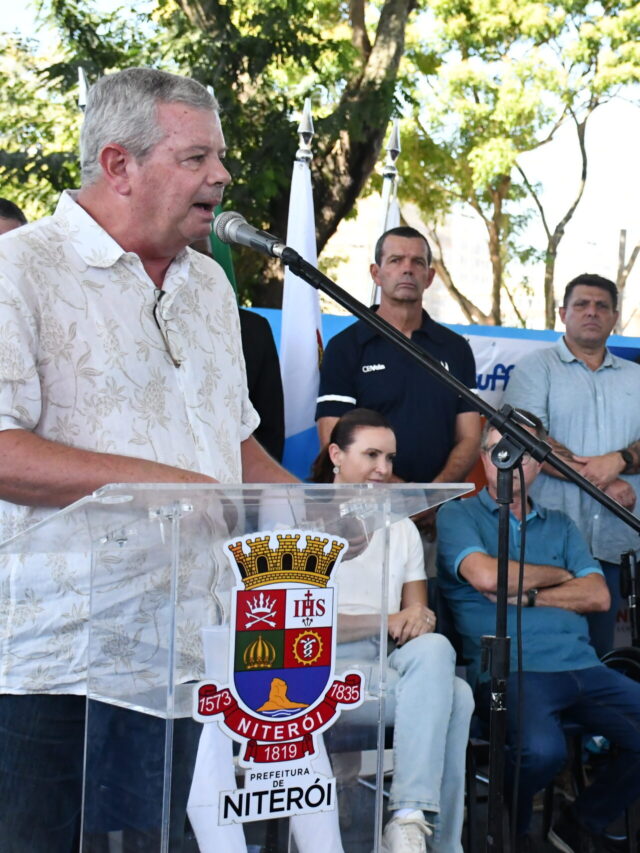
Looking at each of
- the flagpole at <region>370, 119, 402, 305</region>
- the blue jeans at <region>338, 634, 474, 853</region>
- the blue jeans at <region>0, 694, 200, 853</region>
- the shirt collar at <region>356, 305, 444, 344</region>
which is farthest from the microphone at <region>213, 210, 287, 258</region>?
the flagpole at <region>370, 119, 402, 305</region>

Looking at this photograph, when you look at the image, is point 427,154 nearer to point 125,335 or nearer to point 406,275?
point 406,275

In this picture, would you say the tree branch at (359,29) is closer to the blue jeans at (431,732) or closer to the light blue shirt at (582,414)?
the light blue shirt at (582,414)

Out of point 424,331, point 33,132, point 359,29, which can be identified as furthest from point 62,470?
point 359,29

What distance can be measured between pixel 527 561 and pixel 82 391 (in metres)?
→ 2.59

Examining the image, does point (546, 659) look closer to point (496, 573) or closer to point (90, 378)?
point (496, 573)

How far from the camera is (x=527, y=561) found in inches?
159

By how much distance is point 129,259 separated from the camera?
188 centimetres

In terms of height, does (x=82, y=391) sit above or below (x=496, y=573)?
above

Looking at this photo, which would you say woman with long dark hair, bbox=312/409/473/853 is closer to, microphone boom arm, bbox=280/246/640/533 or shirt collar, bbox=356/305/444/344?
microphone boom arm, bbox=280/246/640/533

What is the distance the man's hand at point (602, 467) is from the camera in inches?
182

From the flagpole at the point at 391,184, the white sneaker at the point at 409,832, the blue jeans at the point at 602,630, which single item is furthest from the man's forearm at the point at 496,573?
the flagpole at the point at 391,184

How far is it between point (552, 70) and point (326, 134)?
8.02 metres

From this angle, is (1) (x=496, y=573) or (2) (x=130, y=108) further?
(1) (x=496, y=573)

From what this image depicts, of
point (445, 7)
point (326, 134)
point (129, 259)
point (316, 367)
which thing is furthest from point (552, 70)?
point (129, 259)
